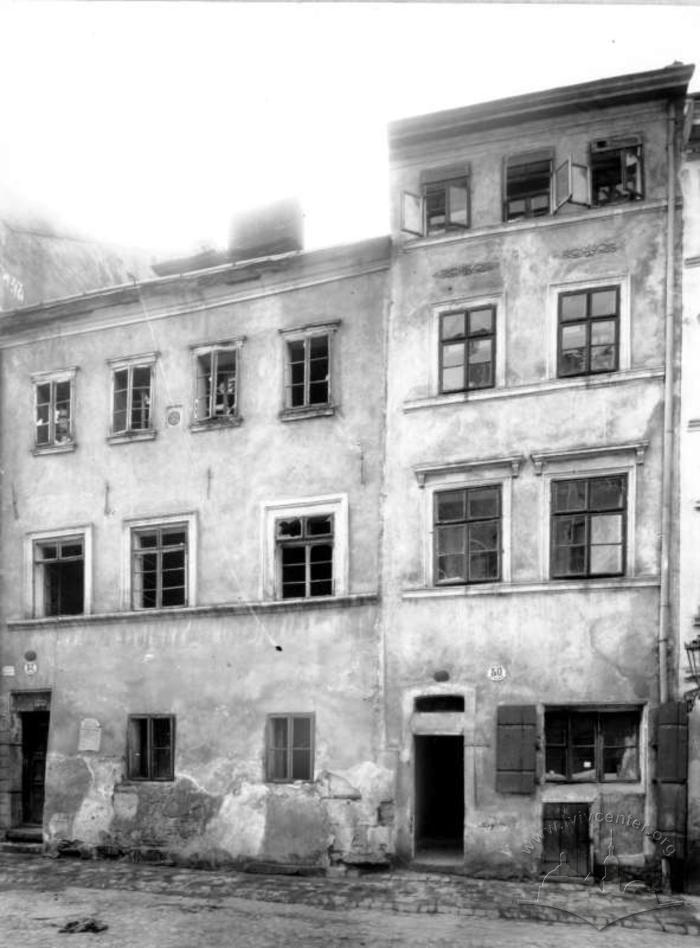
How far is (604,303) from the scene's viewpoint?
14.6 metres

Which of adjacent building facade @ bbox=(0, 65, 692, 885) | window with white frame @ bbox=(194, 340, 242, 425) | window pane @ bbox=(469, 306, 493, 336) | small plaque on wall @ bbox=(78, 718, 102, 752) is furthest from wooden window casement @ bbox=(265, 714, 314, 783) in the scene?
window pane @ bbox=(469, 306, 493, 336)

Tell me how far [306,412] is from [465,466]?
2.81 metres

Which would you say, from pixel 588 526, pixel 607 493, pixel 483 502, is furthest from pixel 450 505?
pixel 607 493

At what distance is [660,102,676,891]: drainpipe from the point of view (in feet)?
44.4

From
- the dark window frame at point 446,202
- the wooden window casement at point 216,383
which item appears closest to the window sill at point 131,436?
the wooden window casement at point 216,383

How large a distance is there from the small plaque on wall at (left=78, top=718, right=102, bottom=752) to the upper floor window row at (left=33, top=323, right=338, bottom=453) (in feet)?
15.7

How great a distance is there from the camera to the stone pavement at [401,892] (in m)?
12.3

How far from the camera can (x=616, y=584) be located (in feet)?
45.8

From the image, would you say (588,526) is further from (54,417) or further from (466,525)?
(54,417)

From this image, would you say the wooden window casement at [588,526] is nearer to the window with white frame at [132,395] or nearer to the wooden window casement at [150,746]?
the wooden window casement at [150,746]

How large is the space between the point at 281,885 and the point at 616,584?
6204 mm

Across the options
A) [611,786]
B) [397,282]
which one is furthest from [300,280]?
[611,786]

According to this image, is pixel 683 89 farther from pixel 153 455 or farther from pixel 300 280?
pixel 153 455

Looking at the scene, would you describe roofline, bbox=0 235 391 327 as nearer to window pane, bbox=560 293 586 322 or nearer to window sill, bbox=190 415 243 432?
window sill, bbox=190 415 243 432
